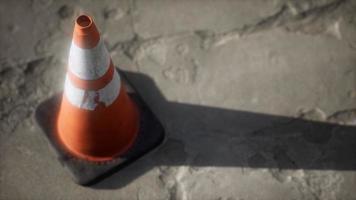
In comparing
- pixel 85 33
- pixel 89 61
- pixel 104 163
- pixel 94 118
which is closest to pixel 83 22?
pixel 85 33

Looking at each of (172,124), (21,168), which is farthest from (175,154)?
(21,168)

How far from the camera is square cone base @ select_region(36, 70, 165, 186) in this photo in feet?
8.02

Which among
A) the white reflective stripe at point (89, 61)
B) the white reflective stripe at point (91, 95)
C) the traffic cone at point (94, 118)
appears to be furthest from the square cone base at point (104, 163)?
the white reflective stripe at point (89, 61)

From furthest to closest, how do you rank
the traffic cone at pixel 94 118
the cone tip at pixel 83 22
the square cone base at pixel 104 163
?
1. the square cone base at pixel 104 163
2. the traffic cone at pixel 94 118
3. the cone tip at pixel 83 22

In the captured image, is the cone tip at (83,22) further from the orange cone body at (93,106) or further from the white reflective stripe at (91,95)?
the white reflective stripe at (91,95)

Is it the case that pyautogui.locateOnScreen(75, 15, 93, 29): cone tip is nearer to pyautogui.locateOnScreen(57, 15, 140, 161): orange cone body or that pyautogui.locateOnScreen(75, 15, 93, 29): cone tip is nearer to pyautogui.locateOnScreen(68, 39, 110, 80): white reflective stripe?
pyautogui.locateOnScreen(57, 15, 140, 161): orange cone body

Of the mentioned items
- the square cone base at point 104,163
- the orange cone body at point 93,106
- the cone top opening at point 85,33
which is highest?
the cone top opening at point 85,33

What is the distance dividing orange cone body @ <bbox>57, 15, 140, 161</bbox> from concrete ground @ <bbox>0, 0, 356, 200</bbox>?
0.15 m

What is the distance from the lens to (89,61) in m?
2.12

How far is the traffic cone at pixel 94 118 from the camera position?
2.14m

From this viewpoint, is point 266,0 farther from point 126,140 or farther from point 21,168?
point 21,168

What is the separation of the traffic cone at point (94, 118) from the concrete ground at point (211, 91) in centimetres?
7

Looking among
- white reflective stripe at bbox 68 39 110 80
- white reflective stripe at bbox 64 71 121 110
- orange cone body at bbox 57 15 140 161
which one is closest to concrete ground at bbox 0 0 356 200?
orange cone body at bbox 57 15 140 161

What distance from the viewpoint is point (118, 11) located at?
9.83ft
